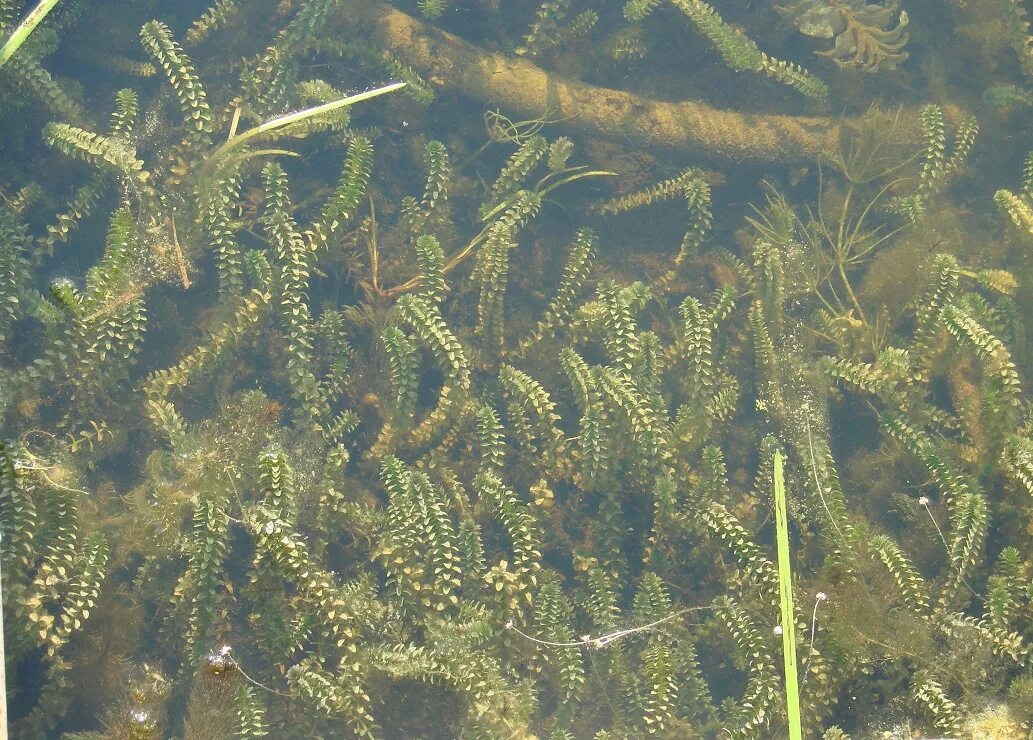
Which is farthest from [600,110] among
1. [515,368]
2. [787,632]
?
[787,632]

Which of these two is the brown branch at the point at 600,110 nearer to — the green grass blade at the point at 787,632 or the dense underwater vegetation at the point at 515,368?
the dense underwater vegetation at the point at 515,368

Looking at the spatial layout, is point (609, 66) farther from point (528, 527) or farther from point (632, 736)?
point (632, 736)

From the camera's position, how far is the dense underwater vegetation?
160 inches

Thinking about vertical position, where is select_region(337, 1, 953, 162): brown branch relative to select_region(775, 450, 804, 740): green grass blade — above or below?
above

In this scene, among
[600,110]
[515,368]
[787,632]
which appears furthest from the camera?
[600,110]

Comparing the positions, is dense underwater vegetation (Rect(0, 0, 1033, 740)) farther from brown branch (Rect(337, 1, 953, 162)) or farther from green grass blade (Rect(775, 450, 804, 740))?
green grass blade (Rect(775, 450, 804, 740))

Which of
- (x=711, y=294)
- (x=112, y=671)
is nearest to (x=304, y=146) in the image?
(x=711, y=294)

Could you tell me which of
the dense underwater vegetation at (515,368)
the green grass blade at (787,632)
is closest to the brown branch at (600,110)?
the dense underwater vegetation at (515,368)

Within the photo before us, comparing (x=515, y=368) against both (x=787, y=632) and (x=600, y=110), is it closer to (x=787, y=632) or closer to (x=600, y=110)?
(x=600, y=110)

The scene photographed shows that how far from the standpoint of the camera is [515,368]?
541 cm

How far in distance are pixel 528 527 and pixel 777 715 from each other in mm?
1592

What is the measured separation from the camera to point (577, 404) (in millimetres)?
5145

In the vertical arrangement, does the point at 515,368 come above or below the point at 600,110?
below

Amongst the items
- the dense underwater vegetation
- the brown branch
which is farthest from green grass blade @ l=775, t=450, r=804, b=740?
the brown branch
